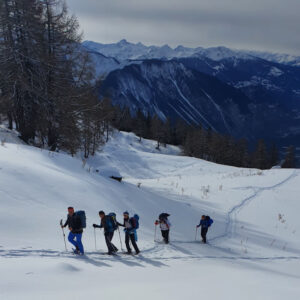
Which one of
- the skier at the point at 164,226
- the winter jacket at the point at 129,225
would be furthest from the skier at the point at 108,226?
the skier at the point at 164,226

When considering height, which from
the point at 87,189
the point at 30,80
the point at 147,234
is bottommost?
the point at 147,234

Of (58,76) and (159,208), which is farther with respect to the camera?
(58,76)

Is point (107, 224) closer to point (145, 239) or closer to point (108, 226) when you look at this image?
point (108, 226)

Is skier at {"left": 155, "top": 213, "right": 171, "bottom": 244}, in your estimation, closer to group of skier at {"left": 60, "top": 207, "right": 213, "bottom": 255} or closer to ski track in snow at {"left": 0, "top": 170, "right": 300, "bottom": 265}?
ski track in snow at {"left": 0, "top": 170, "right": 300, "bottom": 265}

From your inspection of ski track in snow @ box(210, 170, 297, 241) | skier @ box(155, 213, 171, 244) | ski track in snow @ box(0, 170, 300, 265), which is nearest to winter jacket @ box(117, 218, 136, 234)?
ski track in snow @ box(0, 170, 300, 265)

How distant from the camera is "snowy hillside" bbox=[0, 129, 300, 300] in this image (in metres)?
6.23

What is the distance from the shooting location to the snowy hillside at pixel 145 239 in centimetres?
623

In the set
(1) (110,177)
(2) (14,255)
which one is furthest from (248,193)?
(2) (14,255)

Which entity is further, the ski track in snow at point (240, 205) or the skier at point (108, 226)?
the ski track in snow at point (240, 205)

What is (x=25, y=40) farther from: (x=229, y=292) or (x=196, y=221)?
(x=229, y=292)

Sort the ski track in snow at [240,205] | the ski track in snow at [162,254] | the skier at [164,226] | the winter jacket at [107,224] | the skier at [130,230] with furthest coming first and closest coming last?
the ski track in snow at [240,205], the skier at [164,226], the skier at [130,230], the winter jacket at [107,224], the ski track in snow at [162,254]

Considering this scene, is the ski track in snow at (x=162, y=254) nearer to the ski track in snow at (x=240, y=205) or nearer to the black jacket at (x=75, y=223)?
the ski track in snow at (x=240, y=205)

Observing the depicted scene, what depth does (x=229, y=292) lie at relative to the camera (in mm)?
6242

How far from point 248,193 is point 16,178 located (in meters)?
14.5
